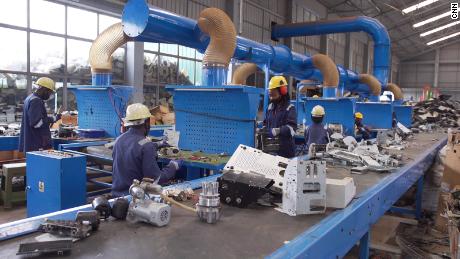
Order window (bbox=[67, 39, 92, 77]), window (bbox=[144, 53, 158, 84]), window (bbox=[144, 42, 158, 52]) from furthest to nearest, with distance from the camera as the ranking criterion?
1. window (bbox=[144, 53, 158, 84])
2. window (bbox=[144, 42, 158, 52])
3. window (bbox=[67, 39, 92, 77])

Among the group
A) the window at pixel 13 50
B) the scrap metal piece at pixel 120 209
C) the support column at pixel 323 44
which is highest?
the support column at pixel 323 44

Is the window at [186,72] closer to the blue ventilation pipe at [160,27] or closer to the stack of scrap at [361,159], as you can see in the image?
the blue ventilation pipe at [160,27]

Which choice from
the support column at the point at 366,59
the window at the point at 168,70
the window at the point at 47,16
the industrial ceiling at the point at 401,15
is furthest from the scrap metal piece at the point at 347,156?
the support column at the point at 366,59

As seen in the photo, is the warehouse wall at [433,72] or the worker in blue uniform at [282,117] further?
the warehouse wall at [433,72]

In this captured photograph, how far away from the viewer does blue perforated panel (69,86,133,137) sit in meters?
4.47

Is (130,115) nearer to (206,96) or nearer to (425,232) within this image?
(206,96)

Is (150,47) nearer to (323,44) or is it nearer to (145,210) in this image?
(145,210)

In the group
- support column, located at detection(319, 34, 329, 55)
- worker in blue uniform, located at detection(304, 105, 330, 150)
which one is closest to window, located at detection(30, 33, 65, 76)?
worker in blue uniform, located at detection(304, 105, 330, 150)

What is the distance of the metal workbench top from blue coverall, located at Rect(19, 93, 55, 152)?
3226mm

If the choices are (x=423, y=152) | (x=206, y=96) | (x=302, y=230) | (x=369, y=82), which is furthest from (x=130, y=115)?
(x=369, y=82)

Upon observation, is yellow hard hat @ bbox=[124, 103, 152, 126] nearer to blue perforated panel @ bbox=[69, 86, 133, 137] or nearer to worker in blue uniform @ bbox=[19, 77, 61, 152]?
blue perforated panel @ bbox=[69, 86, 133, 137]

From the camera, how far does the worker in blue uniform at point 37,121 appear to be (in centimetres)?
424

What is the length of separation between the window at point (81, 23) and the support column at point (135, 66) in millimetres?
990

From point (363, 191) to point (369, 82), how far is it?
6.93 meters
